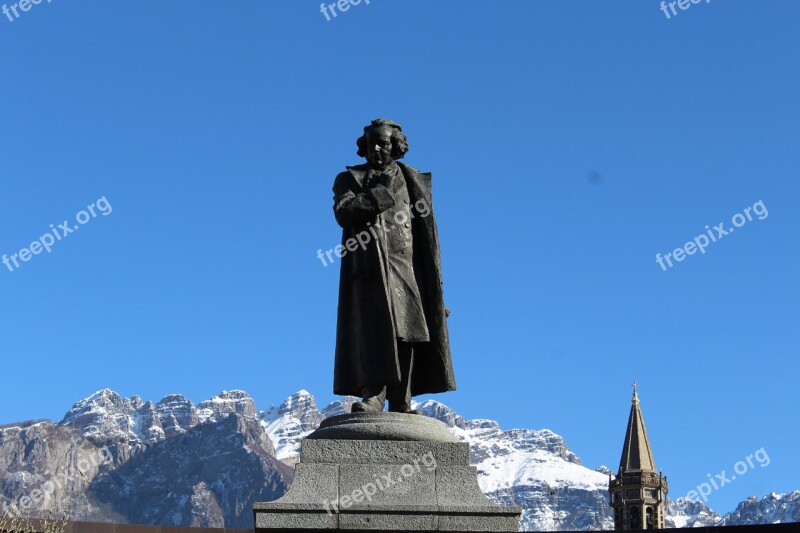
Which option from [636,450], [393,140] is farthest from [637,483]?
[393,140]

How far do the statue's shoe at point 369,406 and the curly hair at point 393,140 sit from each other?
7.26ft

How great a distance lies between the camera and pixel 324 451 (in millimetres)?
10969

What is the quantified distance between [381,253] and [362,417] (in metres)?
1.41

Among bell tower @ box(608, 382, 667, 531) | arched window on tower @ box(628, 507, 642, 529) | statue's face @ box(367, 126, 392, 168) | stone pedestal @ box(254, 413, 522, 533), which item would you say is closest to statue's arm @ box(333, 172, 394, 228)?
statue's face @ box(367, 126, 392, 168)

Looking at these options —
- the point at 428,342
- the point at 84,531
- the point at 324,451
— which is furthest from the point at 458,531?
the point at 84,531

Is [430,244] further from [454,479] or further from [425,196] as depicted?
[454,479]

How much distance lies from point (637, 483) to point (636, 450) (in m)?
4.56

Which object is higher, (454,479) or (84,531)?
(84,531)

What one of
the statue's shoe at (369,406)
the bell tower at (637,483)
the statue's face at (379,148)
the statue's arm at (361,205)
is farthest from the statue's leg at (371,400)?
the bell tower at (637,483)

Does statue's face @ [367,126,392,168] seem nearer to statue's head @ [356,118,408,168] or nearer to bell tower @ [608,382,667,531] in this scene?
statue's head @ [356,118,408,168]

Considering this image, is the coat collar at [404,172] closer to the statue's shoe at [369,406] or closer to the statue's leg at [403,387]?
the statue's leg at [403,387]

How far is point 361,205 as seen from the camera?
465 inches

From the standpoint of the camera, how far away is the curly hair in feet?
40.8

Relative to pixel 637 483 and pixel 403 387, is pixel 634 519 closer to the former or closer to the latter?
pixel 637 483
